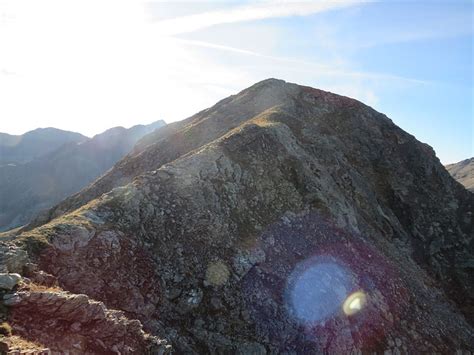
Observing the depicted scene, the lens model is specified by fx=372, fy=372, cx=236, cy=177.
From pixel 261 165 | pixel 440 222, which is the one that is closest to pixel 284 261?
pixel 261 165

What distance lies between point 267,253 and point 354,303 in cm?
706

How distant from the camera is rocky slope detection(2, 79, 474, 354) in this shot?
2008 centimetres

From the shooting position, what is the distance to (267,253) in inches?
1023

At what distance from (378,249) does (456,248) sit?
1671 cm

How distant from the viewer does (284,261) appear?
86.1 ft

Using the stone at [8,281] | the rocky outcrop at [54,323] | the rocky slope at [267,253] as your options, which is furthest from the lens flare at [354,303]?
the stone at [8,281]

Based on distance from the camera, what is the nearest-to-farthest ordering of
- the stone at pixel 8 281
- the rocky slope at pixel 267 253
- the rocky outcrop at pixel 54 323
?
the rocky outcrop at pixel 54 323 → the stone at pixel 8 281 → the rocky slope at pixel 267 253

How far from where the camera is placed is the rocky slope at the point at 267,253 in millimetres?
20078

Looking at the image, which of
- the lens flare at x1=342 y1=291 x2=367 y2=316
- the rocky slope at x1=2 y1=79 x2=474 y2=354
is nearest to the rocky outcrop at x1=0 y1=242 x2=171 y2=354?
the rocky slope at x1=2 y1=79 x2=474 y2=354

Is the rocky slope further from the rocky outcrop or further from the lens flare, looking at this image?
the rocky outcrop

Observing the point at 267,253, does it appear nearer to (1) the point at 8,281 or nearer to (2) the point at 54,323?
(2) the point at 54,323

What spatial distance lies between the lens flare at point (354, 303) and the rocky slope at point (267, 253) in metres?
0.09

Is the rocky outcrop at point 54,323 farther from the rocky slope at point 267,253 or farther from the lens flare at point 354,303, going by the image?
the lens flare at point 354,303

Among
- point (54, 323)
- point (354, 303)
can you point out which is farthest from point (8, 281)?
point (354, 303)
